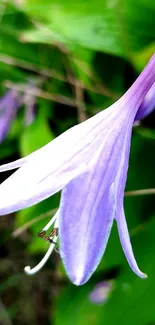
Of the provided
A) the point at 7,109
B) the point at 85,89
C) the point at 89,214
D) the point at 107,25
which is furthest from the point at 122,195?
the point at 7,109

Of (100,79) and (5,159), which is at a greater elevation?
(100,79)

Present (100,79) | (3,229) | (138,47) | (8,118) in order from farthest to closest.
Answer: (3,229) → (8,118) → (100,79) → (138,47)

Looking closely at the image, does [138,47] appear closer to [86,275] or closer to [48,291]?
[86,275]

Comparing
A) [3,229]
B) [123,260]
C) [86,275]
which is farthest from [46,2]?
[3,229]

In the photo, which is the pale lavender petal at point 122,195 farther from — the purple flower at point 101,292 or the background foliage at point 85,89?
the purple flower at point 101,292

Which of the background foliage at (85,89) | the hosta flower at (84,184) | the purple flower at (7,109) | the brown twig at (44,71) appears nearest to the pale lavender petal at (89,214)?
the hosta flower at (84,184)

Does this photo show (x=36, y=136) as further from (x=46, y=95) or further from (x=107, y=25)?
(x=107, y=25)

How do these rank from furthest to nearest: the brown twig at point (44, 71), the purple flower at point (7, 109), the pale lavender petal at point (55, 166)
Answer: the purple flower at point (7, 109) < the brown twig at point (44, 71) < the pale lavender petal at point (55, 166)

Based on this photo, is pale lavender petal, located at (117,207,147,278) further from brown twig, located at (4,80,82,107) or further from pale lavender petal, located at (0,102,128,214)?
brown twig, located at (4,80,82,107)
